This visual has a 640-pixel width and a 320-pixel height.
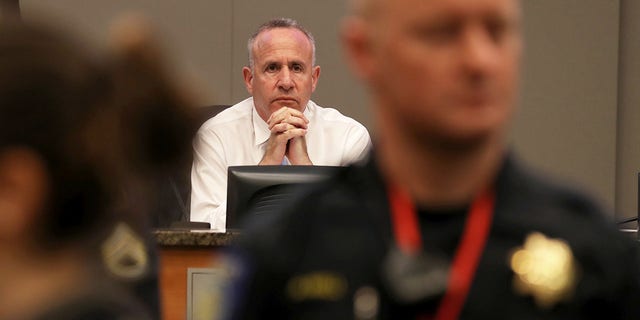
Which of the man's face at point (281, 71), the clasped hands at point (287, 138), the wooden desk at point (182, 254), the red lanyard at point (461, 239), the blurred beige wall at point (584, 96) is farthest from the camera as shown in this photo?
the blurred beige wall at point (584, 96)

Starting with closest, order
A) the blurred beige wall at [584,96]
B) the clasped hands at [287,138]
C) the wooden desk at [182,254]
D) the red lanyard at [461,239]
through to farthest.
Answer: the red lanyard at [461,239], the wooden desk at [182,254], the clasped hands at [287,138], the blurred beige wall at [584,96]

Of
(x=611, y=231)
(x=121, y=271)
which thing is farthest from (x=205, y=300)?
(x=611, y=231)

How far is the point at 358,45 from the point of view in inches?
35.7

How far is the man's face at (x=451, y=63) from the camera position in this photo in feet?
2.76

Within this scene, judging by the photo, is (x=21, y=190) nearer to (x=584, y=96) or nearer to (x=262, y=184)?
(x=262, y=184)

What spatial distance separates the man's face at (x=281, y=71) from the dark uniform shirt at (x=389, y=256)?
3280 mm

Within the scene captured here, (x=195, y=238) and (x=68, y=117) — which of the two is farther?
(x=195, y=238)

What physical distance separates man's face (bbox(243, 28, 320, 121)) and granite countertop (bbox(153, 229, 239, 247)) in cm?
141

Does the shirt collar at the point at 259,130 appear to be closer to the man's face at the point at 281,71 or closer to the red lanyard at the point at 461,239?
the man's face at the point at 281,71

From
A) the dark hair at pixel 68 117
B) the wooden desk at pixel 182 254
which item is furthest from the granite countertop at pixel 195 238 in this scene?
the dark hair at pixel 68 117

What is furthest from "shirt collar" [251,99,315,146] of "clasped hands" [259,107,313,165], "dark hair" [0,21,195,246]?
"dark hair" [0,21,195,246]

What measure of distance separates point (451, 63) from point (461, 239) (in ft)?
0.44

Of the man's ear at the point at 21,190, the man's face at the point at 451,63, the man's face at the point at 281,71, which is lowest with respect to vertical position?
the man's ear at the point at 21,190

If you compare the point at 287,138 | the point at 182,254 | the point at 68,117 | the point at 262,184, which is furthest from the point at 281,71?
the point at 68,117
